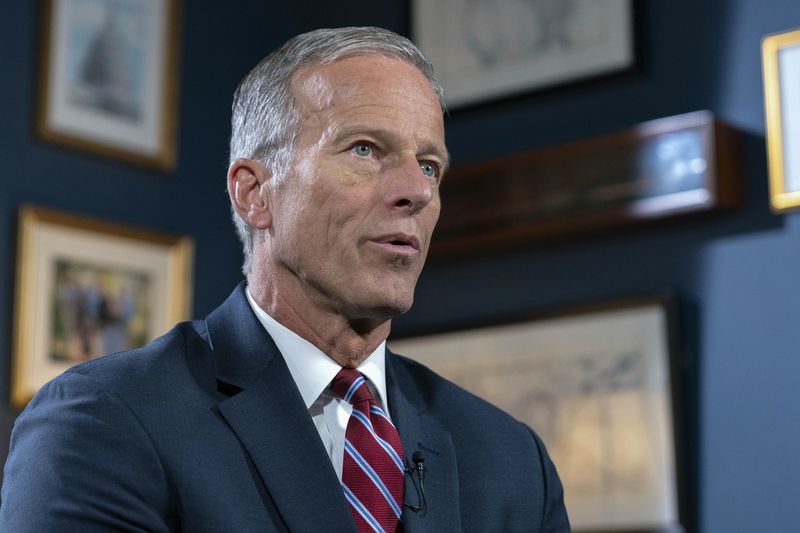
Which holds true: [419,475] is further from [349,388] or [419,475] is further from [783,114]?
[783,114]

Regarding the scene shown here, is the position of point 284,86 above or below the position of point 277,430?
above

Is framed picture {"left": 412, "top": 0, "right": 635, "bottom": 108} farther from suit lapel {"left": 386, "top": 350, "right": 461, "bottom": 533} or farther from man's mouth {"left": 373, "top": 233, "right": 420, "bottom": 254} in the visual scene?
man's mouth {"left": 373, "top": 233, "right": 420, "bottom": 254}

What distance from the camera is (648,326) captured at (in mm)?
4609

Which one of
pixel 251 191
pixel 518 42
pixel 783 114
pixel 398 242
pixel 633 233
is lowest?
pixel 398 242

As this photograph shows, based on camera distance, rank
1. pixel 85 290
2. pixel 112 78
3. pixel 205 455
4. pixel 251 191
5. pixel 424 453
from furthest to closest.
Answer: pixel 112 78 → pixel 85 290 → pixel 251 191 → pixel 424 453 → pixel 205 455

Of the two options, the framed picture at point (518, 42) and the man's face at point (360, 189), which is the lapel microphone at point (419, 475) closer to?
the man's face at point (360, 189)

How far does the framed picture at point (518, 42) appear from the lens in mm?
4938

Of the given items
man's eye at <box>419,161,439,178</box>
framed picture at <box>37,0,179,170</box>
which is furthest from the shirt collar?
framed picture at <box>37,0,179,170</box>

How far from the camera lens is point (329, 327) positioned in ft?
7.18

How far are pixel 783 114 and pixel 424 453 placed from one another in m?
2.63

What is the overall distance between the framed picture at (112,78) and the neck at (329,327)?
2.89 meters

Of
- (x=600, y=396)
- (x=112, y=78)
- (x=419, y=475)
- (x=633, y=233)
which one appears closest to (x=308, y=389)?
(x=419, y=475)

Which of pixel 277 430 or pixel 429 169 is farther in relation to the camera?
pixel 429 169

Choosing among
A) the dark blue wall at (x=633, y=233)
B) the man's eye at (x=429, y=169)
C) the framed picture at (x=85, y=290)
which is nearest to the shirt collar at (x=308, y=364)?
the man's eye at (x=429, y=169)
